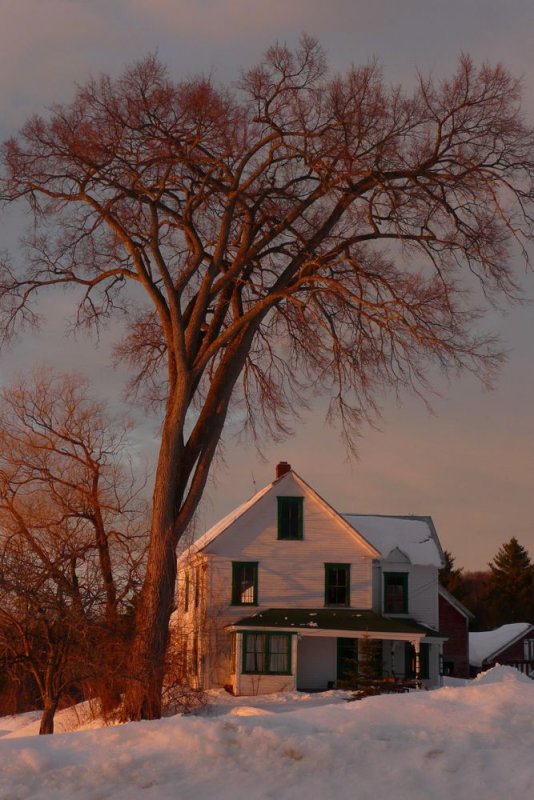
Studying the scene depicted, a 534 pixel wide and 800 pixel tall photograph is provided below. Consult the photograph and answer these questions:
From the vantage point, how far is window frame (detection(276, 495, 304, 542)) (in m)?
36.8

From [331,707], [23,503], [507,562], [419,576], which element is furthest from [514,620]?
[331,707]

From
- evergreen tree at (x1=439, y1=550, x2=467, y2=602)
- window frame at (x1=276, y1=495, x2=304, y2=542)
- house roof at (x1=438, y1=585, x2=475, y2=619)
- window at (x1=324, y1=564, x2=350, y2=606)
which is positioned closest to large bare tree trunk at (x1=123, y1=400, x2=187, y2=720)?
window frame at (x1=276, y1=495, x2=304, y2=542)

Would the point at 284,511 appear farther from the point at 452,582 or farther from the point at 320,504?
the point at 452,582

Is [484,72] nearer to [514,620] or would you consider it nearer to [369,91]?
[369,91]

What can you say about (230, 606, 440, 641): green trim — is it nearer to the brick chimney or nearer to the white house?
the white house

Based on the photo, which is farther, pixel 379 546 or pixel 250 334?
pixel 379 546

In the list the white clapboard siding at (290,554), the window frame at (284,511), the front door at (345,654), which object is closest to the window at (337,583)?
the white clapboard siding at (290,554)

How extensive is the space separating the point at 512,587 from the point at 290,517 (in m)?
36.3

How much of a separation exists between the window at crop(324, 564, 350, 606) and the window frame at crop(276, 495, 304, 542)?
60.0 inches

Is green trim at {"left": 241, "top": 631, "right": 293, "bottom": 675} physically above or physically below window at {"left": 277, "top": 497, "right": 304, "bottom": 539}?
below

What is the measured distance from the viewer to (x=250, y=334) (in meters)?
19.8

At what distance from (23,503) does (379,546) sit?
17.5 meters

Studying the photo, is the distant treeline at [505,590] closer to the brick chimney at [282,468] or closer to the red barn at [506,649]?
the red barn at [506,649]

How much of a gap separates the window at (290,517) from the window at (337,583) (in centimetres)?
167
